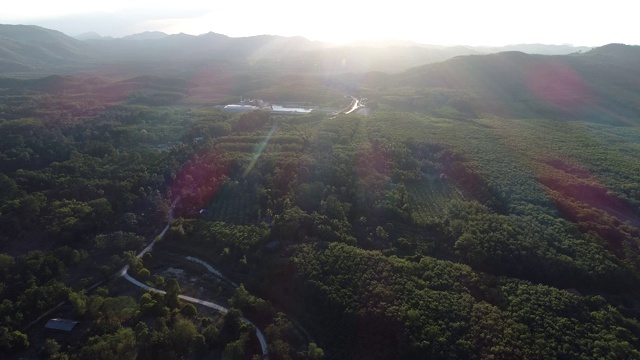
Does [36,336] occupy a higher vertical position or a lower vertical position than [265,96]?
lower

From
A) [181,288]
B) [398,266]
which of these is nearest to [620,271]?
[398,266]

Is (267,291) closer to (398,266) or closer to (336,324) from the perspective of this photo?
(336,324)

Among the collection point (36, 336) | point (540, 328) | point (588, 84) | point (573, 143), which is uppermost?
point (588, 84)

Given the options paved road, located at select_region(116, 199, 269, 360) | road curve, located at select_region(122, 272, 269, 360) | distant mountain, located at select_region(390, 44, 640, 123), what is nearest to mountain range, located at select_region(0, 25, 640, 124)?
distant mountain, located at select_region(390, 44, 640, 123)

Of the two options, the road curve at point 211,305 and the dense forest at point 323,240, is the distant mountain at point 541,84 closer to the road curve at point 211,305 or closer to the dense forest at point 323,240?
the dense forest at point 323,240

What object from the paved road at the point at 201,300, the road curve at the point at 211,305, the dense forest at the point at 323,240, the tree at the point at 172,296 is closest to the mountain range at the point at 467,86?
the dense forest at the point at 323,240

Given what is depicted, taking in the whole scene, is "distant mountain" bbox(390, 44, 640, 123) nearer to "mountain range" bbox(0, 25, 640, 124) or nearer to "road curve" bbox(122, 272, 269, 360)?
"mountain range" bbox(0, 25, 640, 124)

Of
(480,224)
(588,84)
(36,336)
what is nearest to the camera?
(36,336)

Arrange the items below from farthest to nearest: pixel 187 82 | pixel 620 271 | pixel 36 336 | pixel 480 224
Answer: pixel 187 82 → pixel 480 224 → pixel 620 271 → pixel 36 336
